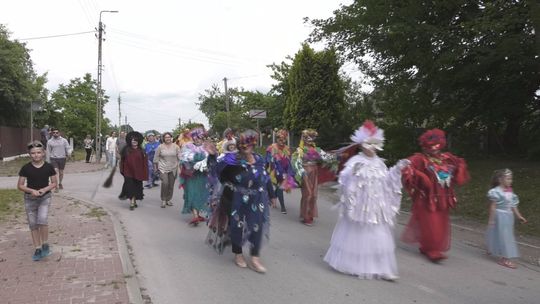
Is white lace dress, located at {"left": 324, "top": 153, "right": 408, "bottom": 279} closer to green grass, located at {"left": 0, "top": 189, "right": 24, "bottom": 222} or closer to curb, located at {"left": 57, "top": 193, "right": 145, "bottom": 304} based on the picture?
curb, located at {"left": 57, "top": 193, "right": 145, "bottom": 304}

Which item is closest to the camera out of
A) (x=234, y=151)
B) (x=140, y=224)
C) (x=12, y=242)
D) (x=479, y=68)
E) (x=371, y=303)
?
(x=371, y=303)

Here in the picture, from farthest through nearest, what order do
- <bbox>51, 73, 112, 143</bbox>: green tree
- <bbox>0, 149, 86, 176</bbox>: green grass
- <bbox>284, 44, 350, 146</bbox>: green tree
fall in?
1. <bbox>51, 73, 112, 143</bbox>: green tree
2. <bbox>284, 44, 350, 146</bbox>: green tree
3. <bbox>0, 149, 86, 176</bbox>: green grass

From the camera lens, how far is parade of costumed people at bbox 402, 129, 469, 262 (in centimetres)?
650

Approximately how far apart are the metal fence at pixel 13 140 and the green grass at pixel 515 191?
2246 cm

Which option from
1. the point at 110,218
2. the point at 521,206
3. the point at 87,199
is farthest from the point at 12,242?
the point at 521,206

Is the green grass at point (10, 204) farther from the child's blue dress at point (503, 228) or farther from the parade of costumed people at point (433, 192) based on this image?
the child's blue dress at point (503, 228)

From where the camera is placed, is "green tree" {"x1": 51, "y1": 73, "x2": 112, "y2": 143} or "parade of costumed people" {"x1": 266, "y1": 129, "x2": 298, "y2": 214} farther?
"green tree" {"x1": 51, "y1": 73, "x2": 112, "y2": 143}

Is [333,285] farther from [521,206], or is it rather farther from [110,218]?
[521,206]

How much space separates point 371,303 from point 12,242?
5268 millimetres

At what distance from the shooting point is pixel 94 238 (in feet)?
24.1

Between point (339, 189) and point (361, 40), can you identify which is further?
point (361, 40)

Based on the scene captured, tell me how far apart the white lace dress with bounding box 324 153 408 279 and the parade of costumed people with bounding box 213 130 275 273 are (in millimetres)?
952

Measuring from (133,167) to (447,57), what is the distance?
27.0 ft

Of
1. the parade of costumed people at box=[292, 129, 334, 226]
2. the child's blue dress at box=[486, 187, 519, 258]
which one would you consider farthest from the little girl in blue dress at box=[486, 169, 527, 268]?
the parade of costumed people at box=[292, 129, 334, 226]
